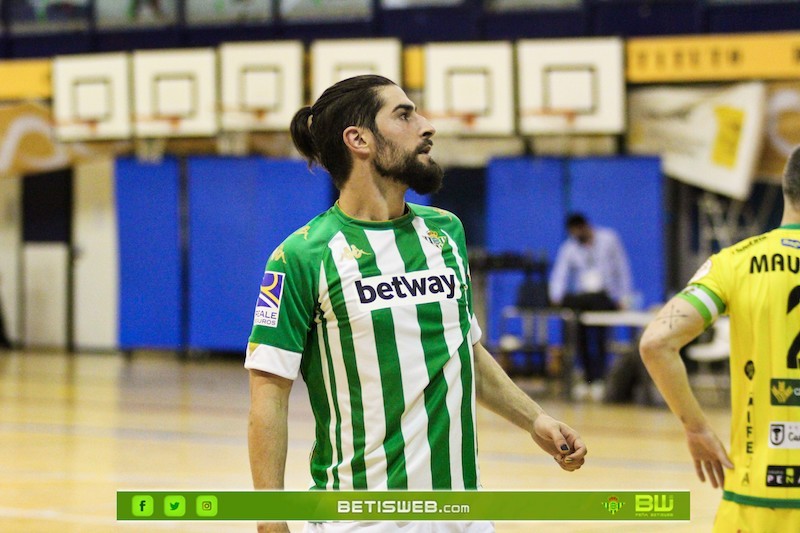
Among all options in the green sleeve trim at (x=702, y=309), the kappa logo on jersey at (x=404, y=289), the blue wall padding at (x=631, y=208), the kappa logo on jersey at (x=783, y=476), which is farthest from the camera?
the blue wall padding at (x=631, y=208)

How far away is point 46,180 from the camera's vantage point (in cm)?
Result: 2008

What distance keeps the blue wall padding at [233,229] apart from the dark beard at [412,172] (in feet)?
46.0

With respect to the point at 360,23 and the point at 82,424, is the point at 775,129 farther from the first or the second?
the point at 82,424

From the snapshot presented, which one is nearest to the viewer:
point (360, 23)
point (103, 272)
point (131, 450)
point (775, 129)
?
point (131, 450)

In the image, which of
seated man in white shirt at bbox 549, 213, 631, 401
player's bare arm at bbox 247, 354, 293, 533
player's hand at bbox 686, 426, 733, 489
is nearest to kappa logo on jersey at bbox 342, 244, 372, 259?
player's bare arm at bbox 247, 354, 293, 533

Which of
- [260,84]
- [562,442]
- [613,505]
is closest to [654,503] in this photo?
[613,505]

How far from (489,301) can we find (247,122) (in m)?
4.26

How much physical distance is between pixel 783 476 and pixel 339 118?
62.6 inches

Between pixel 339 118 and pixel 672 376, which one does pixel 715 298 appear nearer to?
pixel 672 376

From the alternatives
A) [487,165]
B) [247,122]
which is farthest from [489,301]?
[247,122]

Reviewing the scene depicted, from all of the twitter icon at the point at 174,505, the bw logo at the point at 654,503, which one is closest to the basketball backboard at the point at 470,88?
the bw logo at the point at 654,503

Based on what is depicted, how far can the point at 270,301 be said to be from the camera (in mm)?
3109

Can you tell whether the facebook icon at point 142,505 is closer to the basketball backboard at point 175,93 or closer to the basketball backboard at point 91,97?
the basketball backboard at point 175,93

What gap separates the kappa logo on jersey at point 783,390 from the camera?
3459 millimetres
